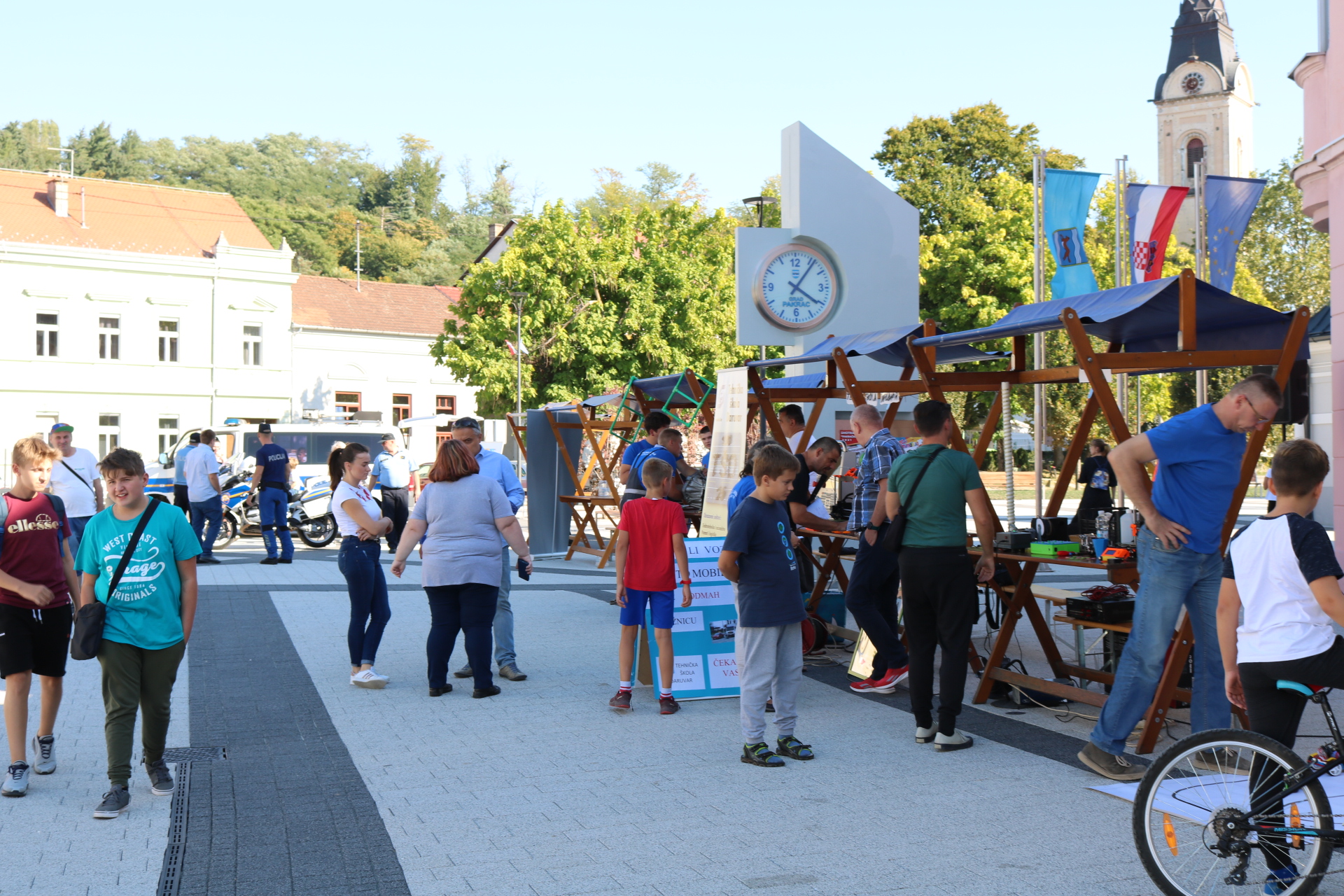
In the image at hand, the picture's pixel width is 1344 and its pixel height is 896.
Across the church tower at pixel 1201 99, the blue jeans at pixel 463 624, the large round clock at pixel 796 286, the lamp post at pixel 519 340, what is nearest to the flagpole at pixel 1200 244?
the large round clock at pixel 796 286

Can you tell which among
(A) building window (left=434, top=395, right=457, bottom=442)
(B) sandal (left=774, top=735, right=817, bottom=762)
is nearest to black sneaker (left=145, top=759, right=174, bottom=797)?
(B) sandal (left=774, top=735, right=817, bottom=762)

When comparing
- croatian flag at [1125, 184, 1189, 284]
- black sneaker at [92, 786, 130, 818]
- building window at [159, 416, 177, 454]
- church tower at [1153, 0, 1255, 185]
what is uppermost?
church tower at [1153, 0, 1255, 185]

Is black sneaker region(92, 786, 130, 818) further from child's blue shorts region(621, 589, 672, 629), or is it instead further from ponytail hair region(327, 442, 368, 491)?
ponytail hair region(327, 442, 368, 491)

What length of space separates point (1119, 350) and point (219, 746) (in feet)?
21.6

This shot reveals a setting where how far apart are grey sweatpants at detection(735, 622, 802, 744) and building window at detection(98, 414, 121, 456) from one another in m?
41.2

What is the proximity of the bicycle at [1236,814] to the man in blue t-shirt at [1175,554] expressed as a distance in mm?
1483

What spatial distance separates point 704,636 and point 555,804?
269cm

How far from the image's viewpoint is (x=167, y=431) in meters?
43.3

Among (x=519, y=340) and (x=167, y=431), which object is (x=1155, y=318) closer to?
(x=519, y=340)

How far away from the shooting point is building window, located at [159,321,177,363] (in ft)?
142

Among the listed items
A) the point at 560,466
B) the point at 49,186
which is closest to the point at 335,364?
the point at 49,186

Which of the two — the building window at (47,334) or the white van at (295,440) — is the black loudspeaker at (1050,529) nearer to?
the white van at (295,440)

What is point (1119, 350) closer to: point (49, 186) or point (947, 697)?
point (947, 697)

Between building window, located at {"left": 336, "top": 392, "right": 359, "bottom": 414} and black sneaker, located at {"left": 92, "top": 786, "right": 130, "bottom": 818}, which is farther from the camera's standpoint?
building window, located at {"left": 336, "top": 392, "right": 359, "bottom": 414}
